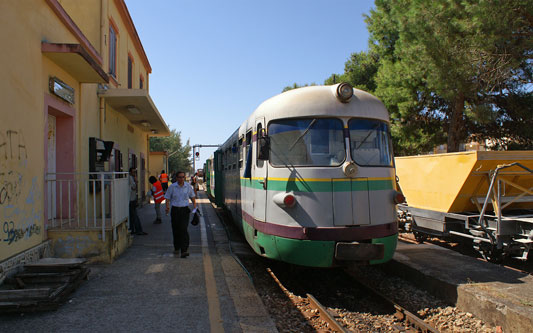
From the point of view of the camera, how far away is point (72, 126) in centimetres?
776

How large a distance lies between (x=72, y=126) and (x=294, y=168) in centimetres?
492

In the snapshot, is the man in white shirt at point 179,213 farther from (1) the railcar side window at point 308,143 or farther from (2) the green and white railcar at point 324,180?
(1) the railcar side window at point 308,143

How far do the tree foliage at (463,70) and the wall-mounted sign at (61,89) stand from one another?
359 inches

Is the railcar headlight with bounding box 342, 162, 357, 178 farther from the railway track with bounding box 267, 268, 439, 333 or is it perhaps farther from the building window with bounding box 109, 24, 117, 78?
the building window with bounding box 109, 24, 117, 78

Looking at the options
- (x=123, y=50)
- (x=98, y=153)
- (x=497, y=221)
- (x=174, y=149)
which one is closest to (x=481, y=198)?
(x=497, y=221)

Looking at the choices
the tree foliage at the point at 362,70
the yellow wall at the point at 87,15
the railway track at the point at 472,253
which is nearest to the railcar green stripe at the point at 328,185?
the railway track at the point at 472,253

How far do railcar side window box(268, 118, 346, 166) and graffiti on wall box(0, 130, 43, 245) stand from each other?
360cm

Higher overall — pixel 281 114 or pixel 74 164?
pixel 281 114

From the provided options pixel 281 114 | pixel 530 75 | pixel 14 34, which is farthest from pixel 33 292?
pixel 530 75

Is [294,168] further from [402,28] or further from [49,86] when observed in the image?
[402,28]

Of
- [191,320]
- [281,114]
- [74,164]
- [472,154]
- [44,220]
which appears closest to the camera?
[191,320]

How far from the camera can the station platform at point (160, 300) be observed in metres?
4.18

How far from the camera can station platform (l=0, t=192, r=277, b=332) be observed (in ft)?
13.7

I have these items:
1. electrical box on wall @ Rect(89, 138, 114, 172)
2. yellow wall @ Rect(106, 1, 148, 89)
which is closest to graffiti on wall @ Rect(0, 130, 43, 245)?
electrical box on wall @ Rect(89, 138, 114, 172)
